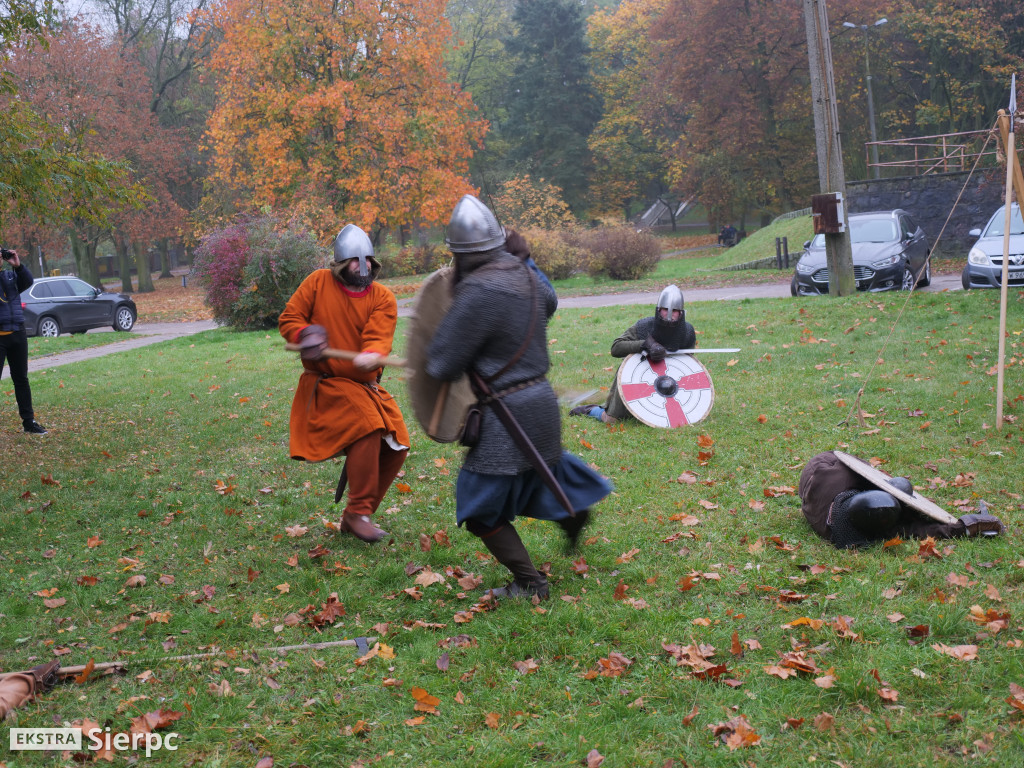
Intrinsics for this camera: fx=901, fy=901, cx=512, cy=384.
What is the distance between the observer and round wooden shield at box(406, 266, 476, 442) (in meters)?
4.47

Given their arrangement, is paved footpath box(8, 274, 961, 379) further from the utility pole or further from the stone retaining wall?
the stone retaining wall

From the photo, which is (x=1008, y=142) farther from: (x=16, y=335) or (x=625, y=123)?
(x=625, y=123)

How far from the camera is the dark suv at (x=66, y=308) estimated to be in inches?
866

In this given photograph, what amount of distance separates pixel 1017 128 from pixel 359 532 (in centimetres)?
628

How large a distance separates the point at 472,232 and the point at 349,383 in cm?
175

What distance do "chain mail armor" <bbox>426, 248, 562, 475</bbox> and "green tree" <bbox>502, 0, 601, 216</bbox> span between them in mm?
46251

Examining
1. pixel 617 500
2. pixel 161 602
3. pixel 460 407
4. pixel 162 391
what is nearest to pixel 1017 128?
pixel 617 500

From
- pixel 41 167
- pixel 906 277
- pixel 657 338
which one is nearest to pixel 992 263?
pixel 906 277

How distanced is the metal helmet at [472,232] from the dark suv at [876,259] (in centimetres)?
1422

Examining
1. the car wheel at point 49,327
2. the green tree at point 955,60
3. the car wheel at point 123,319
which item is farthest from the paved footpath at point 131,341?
the green tree at point 955,60

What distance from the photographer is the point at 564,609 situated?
4.52m

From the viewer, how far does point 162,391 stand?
40.9ft

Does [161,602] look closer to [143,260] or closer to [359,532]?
[359,532]

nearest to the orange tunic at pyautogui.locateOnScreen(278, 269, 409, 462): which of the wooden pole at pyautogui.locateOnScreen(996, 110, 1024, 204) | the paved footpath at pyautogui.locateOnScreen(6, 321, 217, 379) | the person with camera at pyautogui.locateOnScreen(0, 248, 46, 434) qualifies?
the wooden pole at pyautogui.locateOnScreen(996, 110, 1024, 204)
